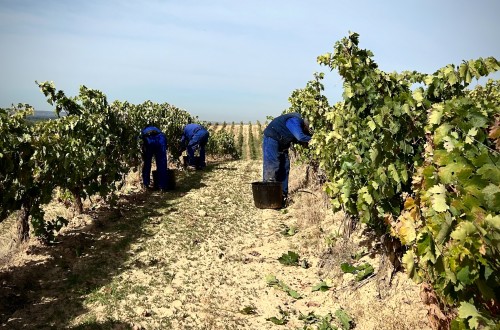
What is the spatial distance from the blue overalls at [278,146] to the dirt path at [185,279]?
1047 mm

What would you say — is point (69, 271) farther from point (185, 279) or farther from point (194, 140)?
point (194, 140)

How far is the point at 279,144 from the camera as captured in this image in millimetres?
7809

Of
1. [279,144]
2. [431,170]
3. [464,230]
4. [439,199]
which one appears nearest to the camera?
[464,230]

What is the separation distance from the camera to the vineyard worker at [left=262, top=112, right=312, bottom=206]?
300 inches

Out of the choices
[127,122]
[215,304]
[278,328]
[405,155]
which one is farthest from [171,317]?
[127,122]

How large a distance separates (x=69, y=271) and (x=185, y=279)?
60.5 inches

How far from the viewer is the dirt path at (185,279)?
3.71 meters

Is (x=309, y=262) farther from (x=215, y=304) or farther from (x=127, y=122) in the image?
(x=127, y=122)

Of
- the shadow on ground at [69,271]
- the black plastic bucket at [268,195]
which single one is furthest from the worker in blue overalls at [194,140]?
the black plastic bucket at [268,195]

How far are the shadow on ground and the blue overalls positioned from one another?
2.53m

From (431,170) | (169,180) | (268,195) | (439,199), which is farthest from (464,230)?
(169,180)

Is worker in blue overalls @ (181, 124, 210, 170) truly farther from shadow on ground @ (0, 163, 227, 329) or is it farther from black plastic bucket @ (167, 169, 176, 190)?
shadow on ground @ (0, 163, 227, 329)

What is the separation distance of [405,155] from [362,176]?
70 centimetres

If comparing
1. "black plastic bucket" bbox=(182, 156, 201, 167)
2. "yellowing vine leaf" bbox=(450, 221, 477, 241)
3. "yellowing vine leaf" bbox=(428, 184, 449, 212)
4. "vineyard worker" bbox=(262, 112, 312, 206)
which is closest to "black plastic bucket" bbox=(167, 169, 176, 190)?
"vineyard worker" bbox=(262, 112, 312, 206)
